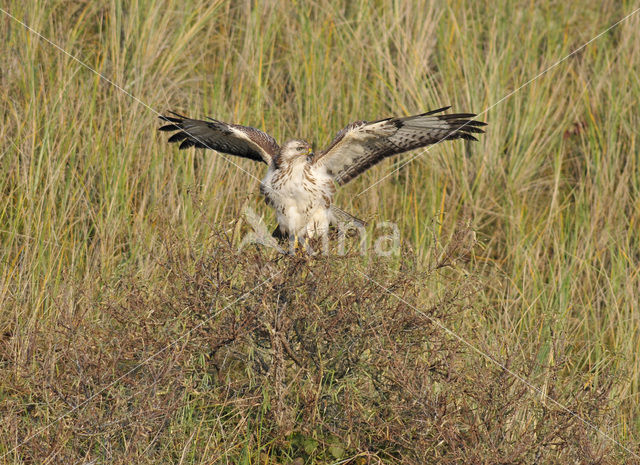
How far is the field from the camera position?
3.56m

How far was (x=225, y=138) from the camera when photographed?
493 centimetres

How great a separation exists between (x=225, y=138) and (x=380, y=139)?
0.91 m

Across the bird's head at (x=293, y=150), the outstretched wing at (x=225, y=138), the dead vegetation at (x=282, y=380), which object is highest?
the outstretched wing at (x=225, y=138)

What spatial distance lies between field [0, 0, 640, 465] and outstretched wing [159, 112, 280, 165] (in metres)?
0.30

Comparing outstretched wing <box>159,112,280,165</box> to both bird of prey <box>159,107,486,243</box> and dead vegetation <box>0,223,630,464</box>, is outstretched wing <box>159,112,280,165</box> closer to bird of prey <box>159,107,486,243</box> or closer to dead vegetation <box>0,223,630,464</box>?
bird of prey <box>159,107,486,243</box>

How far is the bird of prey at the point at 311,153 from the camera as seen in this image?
464 centimetres

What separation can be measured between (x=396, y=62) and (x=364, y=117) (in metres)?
0.59

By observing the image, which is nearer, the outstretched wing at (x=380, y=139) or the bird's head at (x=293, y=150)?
the outstretched wing at (x=380, y=139)

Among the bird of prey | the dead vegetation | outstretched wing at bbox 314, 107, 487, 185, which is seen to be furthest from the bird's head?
the dead vegetation

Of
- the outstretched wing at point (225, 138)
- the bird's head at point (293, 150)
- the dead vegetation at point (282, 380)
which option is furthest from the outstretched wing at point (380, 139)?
the dead vegetation at point (282, 380)

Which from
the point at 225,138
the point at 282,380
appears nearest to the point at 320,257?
the point at 282,380

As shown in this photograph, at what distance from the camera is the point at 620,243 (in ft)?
17.3

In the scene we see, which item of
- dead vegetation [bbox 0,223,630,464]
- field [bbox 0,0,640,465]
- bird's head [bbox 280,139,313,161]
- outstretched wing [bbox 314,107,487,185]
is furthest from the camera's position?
bird's head [bbox 280,139,313,161]

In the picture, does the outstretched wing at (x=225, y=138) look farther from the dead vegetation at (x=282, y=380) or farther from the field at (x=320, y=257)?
the dead vegetation at (x=282, y=380)
